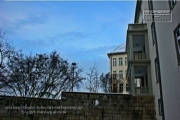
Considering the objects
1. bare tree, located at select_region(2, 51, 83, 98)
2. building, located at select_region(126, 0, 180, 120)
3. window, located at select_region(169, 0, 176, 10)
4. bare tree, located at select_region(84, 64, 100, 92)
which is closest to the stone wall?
building, located at select_region(126, 0, 180, 120)

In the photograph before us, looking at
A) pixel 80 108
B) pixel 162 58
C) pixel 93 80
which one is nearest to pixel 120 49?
pixel 93 80

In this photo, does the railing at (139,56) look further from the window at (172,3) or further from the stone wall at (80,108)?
the window at (172,3)

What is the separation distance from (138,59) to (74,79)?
827cm

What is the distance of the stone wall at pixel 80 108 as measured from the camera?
41.5 ft

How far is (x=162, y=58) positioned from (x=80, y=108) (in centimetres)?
621

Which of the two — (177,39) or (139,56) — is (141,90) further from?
(177,39)

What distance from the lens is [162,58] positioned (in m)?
11.4

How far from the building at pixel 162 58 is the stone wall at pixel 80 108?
2.99 feet

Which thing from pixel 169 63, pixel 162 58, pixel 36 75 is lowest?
pixel 169 63

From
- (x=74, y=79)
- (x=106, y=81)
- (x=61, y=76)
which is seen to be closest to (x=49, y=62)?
(x=61, y=76)

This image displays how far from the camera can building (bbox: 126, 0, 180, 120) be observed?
29.6ft

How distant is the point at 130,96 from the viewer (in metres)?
13.5


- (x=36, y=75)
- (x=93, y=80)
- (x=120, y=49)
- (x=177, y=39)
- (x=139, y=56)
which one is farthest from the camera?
(x=120, y=49)

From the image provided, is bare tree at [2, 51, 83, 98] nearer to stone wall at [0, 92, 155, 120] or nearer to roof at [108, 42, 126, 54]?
stone wall at [0, 92, 155, 120]
